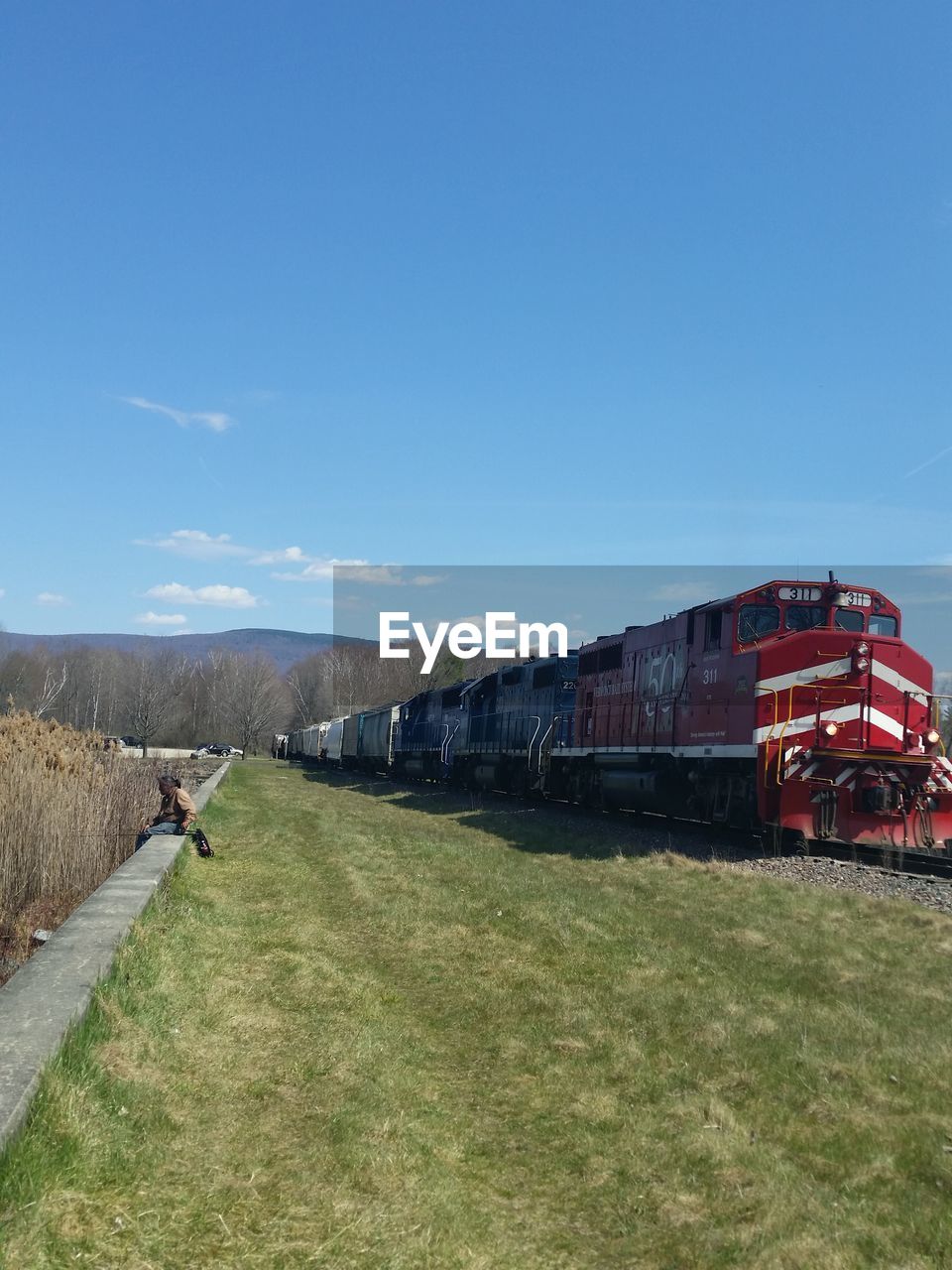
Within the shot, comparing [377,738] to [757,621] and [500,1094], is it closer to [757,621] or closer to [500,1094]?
[757,621]

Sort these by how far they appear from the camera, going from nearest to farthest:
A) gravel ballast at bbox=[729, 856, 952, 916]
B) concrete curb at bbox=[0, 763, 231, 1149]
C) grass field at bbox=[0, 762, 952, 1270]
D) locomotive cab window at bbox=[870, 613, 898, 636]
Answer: grass field at bbox=[0, 762, 952, 1270], concrete curb at bbox=[0, 763, 231, 1149], gravel ballast at bbox=[729, 856, 952, 916], locomotive cab window at bbox=[870, 613, 898, 636]

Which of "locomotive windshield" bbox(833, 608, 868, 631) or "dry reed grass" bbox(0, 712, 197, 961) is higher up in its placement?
"locomotive windshield" bbox(833, 608, 868, 631)

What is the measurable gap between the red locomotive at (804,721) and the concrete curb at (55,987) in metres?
9.89

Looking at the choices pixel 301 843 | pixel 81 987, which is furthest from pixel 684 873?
pixel 81 987

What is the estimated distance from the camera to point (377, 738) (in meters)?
50.8

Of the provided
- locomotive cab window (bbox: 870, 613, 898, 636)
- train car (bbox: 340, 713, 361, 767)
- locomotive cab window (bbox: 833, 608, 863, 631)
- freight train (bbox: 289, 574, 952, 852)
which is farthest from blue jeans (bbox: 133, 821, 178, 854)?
train car (bbox: 340, 713, 361, 767)

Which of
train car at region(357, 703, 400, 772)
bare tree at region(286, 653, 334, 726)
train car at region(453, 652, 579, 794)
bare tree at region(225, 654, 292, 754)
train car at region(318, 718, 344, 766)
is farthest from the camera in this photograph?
bare tree at region(286, 653, 334, 726)

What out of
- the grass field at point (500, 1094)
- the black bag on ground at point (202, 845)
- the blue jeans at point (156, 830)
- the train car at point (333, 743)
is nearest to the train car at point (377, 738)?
the train car at point (333, 743)

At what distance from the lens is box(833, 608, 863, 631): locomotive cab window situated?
56.9 ft

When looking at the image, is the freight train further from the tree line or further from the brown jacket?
the tree line

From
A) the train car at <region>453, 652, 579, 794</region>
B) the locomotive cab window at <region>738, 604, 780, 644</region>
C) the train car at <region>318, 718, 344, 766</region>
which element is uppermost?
the locomotive cab window at <region>738, 604, 780, 644</region>

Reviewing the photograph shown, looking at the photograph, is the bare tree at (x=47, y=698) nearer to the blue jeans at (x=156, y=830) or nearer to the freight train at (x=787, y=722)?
the blue jeans at (x=156, y=830)

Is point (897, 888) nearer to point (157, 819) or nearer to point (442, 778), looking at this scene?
point (157, 819)

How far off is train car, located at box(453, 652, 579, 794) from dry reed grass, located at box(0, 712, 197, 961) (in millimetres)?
13994
